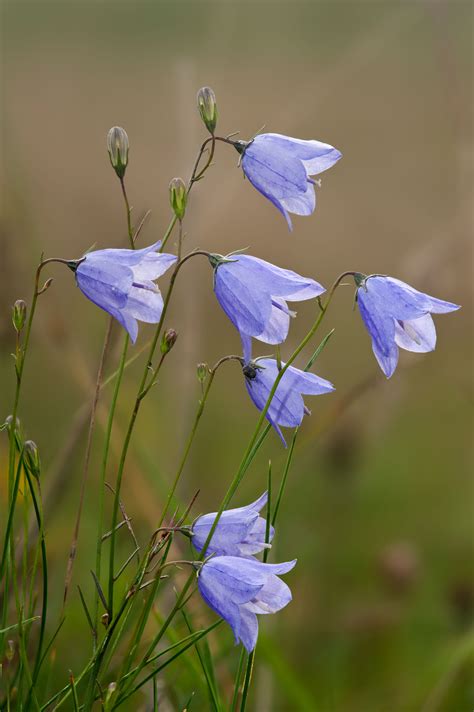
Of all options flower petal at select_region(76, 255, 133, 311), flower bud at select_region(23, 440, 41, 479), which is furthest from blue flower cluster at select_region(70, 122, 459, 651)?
flower bud at select_region(23, 440, 41, 479)

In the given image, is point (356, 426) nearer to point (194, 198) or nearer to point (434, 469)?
point (194, 198)

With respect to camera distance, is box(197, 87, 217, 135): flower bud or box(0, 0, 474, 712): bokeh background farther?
box(0, 0, 474, 712): bokeh background

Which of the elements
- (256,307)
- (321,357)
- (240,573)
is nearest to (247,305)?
(256,307)

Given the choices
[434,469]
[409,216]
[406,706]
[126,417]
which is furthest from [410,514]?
[409,216]

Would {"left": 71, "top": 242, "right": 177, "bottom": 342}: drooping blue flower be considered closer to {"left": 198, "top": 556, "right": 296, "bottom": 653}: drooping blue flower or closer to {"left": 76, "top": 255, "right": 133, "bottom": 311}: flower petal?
{"left": 76, "top": 255, "right": 133, "bottom": 311}: flower petal

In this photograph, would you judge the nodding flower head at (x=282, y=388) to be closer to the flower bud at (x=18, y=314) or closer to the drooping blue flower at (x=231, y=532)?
the drooping blue flower at (x=231, y=532)

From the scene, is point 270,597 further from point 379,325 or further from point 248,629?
point 379,325
